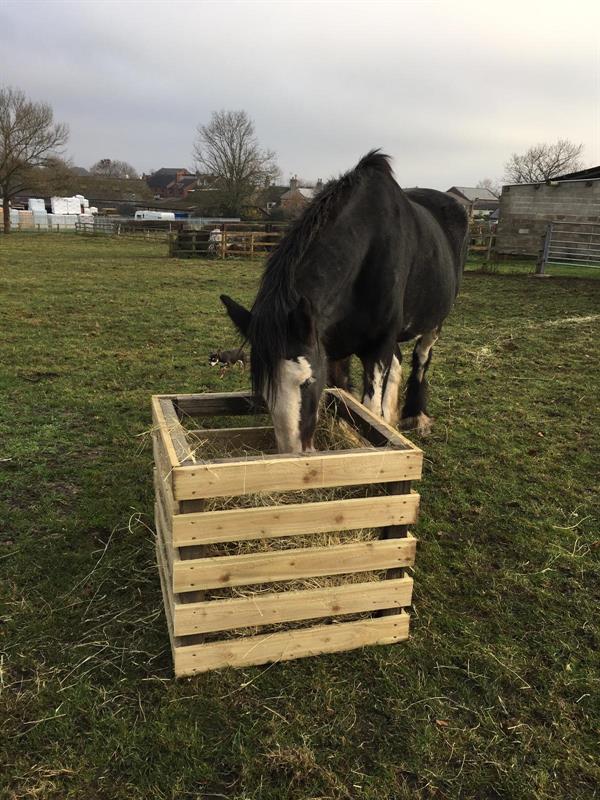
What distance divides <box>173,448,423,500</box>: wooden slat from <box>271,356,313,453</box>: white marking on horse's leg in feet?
0.91

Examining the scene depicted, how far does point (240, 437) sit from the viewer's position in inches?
121

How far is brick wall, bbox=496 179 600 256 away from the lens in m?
18.8

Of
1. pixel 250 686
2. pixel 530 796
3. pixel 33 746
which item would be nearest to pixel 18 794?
pixel 33 746

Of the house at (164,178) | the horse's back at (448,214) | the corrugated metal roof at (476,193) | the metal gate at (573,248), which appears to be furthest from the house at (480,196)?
the horse's back at (448,214)

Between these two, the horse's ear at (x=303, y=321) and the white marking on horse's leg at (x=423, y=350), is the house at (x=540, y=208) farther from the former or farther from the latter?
the horse's ear at (x=303, y=321)

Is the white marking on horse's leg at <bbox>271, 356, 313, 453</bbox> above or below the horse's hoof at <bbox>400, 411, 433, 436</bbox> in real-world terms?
above

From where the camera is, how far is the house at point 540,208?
61.6 ft

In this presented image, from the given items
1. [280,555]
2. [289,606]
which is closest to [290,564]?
[280,555]

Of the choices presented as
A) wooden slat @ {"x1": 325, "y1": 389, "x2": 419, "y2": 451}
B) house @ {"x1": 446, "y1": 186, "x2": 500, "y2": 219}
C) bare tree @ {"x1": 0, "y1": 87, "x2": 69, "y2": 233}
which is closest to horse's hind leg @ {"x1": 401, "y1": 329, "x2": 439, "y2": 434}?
wooden slat @ {"x1": 325, "y1": 389, "x2": 419, "y2": 451}

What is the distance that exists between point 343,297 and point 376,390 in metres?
0.76

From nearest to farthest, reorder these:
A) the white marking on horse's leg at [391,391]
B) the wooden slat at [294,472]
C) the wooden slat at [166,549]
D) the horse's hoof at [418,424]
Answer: the wooden slat at [294,472]
the wooden slat at [166,549]
the white marking on horse's leg at [391,391]
the horse's hoof at [418,424]

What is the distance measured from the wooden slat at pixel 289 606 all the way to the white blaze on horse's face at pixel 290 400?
25.9 inches

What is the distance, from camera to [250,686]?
2258 millimetres

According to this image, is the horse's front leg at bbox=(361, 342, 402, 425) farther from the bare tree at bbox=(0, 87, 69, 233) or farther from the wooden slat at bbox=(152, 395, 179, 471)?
the bare tree at bbox=(0, 87, 69, 233)
